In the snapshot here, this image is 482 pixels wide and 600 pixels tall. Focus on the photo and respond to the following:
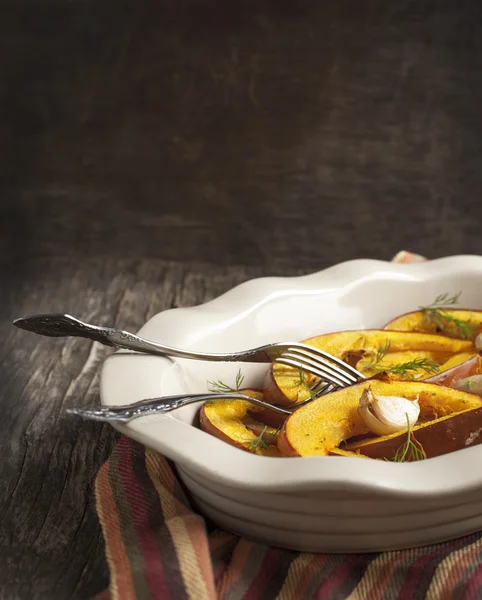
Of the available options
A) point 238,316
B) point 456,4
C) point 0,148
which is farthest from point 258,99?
point 238,316

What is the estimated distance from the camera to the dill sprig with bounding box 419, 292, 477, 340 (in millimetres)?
1314

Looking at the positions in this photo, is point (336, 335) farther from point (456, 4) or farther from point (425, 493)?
point (456, 4)

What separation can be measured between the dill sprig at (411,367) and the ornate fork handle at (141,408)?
0.22m

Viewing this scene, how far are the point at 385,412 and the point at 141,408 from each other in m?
0.27

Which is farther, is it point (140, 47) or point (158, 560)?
point (140, 47)

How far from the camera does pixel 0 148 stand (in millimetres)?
2029

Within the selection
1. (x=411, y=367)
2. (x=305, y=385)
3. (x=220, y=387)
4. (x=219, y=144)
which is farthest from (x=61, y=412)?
(x=219, y=144)

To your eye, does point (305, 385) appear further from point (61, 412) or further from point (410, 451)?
point (61, 412)

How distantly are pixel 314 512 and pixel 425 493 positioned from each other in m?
0.11

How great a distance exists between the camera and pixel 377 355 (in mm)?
1261

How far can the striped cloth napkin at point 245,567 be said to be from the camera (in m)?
0.94

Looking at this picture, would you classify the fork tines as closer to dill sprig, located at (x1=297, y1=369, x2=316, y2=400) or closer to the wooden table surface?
dill sprig, located at (x1=297, y1=369, x2=316, y2=400)

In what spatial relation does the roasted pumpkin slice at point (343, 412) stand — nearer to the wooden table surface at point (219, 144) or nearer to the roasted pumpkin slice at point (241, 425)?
the roasted pumpkin slice at point (241, 425)

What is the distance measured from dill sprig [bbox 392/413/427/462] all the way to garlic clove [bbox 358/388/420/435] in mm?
12
